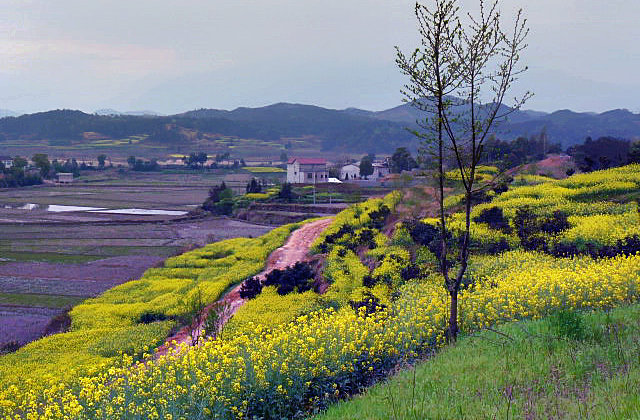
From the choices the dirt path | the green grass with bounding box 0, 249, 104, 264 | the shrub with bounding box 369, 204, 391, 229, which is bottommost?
the green grass with bounding box 0, 249, 104, 264

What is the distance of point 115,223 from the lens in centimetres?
5847

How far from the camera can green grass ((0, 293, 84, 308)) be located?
91.0 feet

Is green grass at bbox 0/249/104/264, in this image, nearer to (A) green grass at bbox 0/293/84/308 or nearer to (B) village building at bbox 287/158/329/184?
(A) green grass at bbox 0/293/84/308

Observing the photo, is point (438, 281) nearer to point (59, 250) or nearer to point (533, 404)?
point (533, 404)

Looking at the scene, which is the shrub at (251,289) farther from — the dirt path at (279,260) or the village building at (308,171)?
the village building at (308,171)

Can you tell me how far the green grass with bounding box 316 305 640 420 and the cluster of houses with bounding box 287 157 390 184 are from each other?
272ft

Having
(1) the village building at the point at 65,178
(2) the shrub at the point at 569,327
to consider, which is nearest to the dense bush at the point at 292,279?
(2) the shrub at the point at 569,327

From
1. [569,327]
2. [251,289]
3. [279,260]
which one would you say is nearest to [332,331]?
[569,327]

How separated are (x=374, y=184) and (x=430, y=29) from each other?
7794 cm

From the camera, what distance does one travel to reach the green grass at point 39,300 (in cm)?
2775

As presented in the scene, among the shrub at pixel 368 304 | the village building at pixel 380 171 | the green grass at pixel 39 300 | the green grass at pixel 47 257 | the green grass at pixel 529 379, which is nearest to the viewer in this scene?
the green grass at pixel 529 379

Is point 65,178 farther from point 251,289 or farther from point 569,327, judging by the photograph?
point 569,327

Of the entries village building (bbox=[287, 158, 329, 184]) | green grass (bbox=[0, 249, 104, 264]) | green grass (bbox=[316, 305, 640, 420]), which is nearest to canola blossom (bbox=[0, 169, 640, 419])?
green grass (bbox=[316, 305, 640, 420])

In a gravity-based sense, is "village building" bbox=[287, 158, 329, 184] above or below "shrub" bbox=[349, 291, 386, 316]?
above
